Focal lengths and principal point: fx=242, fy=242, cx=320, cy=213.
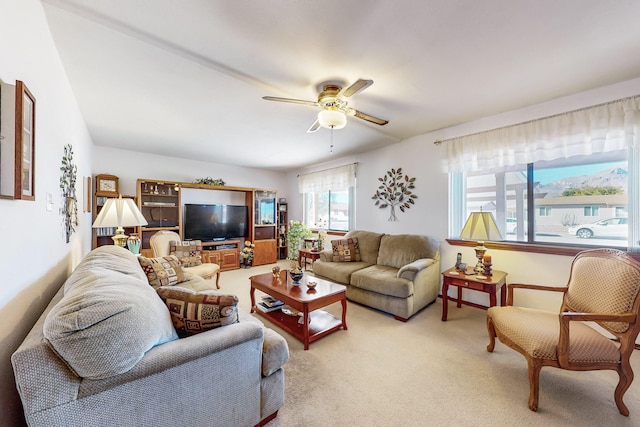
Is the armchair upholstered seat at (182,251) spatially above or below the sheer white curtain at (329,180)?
below

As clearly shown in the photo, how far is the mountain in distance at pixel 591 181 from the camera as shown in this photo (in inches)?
90.6

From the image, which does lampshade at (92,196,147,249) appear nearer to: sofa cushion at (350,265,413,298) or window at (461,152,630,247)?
sofa cushion at (350,265,413,298)

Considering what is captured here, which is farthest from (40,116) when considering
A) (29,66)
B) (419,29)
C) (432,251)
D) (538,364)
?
(432,251)

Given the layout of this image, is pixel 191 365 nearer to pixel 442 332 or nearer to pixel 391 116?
pixel 442 332

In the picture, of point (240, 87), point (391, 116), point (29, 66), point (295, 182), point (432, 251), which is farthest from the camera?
point (295, 182)

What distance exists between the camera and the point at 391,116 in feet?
9.65

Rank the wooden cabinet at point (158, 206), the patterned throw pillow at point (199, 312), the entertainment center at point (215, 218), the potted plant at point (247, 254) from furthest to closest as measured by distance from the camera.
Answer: the potted plant at point (247, 254)
the entertainment center at point (215, 218)
the wooden cabinet at point (158, 206)
the patterned throw pillow at point (199, 312)

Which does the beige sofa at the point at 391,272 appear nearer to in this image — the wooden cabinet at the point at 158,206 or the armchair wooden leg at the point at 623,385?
the armchair wooden leg at the point at 623,385

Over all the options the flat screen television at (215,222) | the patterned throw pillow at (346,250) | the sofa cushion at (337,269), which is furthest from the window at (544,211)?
the flat screen television at (215,222)

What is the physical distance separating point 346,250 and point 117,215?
114 inches

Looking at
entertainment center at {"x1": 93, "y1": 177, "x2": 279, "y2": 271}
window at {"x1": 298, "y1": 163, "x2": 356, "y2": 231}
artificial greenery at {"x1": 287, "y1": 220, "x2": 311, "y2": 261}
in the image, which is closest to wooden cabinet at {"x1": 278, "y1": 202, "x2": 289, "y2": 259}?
entertainment center at {"x1": 93, "y1": 177, "x2": 279, "y2": 271}

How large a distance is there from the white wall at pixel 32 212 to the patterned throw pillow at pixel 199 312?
1.83 ft

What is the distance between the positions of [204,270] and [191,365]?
98.7 inches

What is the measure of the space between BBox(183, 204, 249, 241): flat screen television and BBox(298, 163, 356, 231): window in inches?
59.3
